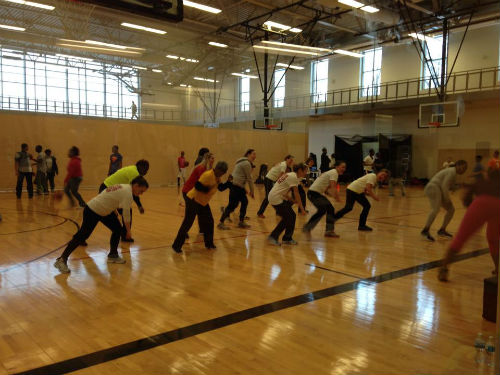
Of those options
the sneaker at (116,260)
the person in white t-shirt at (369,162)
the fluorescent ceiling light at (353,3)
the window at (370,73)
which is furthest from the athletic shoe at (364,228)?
the fluorescent ceiling light at (353,3)

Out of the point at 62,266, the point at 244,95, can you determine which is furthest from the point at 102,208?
the point at 244,95

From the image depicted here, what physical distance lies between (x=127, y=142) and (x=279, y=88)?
6.74 m

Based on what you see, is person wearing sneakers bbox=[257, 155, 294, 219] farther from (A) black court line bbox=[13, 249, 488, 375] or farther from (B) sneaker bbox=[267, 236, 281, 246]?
(A) black court line bbox=[13, 249, 488, 375]

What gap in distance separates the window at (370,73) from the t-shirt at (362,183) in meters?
6.66

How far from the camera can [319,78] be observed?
17609 mm

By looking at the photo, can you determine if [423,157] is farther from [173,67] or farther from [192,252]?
[173,67]

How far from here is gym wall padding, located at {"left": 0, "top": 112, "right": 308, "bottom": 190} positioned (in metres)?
15.4

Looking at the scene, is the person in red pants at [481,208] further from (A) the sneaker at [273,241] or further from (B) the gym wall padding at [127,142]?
(B) the gym wall padding at [127,142]

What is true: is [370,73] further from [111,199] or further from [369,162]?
[111,199]

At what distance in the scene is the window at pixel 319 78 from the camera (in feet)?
56.0

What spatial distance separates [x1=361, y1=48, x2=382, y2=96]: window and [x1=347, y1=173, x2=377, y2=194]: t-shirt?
6.66 metres

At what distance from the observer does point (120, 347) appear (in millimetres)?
3051

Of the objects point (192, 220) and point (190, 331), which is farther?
point (192, 220)

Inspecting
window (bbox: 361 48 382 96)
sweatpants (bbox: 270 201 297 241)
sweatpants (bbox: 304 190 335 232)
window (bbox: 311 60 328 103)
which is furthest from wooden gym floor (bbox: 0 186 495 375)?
window (bbox: 311 60 328 103)
